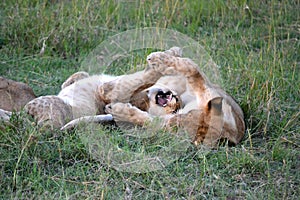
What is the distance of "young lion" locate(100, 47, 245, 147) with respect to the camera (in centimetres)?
395

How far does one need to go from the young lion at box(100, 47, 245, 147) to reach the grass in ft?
0.41

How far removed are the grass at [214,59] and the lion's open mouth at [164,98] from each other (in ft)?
1.62

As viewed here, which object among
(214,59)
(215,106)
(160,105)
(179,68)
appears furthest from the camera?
(214,59)

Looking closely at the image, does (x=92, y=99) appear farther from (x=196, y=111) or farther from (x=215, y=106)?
(x=215, y=106)

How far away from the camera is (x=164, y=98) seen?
424 cm

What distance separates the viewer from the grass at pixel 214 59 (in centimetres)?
341

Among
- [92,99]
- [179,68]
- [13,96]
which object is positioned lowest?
[92,99]

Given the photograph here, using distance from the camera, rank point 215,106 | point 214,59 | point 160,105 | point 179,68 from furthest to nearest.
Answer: point 214,59 < point 160,105 < point 179,68 < point 215,106

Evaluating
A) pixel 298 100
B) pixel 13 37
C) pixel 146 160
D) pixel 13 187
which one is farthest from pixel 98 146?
pixel 13 37

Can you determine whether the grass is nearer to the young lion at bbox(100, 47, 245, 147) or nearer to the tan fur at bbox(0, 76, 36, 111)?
the young lion at bbox(100, 47, 245, 147)

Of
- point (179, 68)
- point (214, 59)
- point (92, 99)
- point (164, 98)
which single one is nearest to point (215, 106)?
point (179, 68)

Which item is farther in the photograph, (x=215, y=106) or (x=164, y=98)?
(x=164, y=98)

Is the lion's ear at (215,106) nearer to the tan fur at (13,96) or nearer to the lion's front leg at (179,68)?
the lion's front leg at (179,68)

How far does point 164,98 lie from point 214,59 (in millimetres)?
1031
